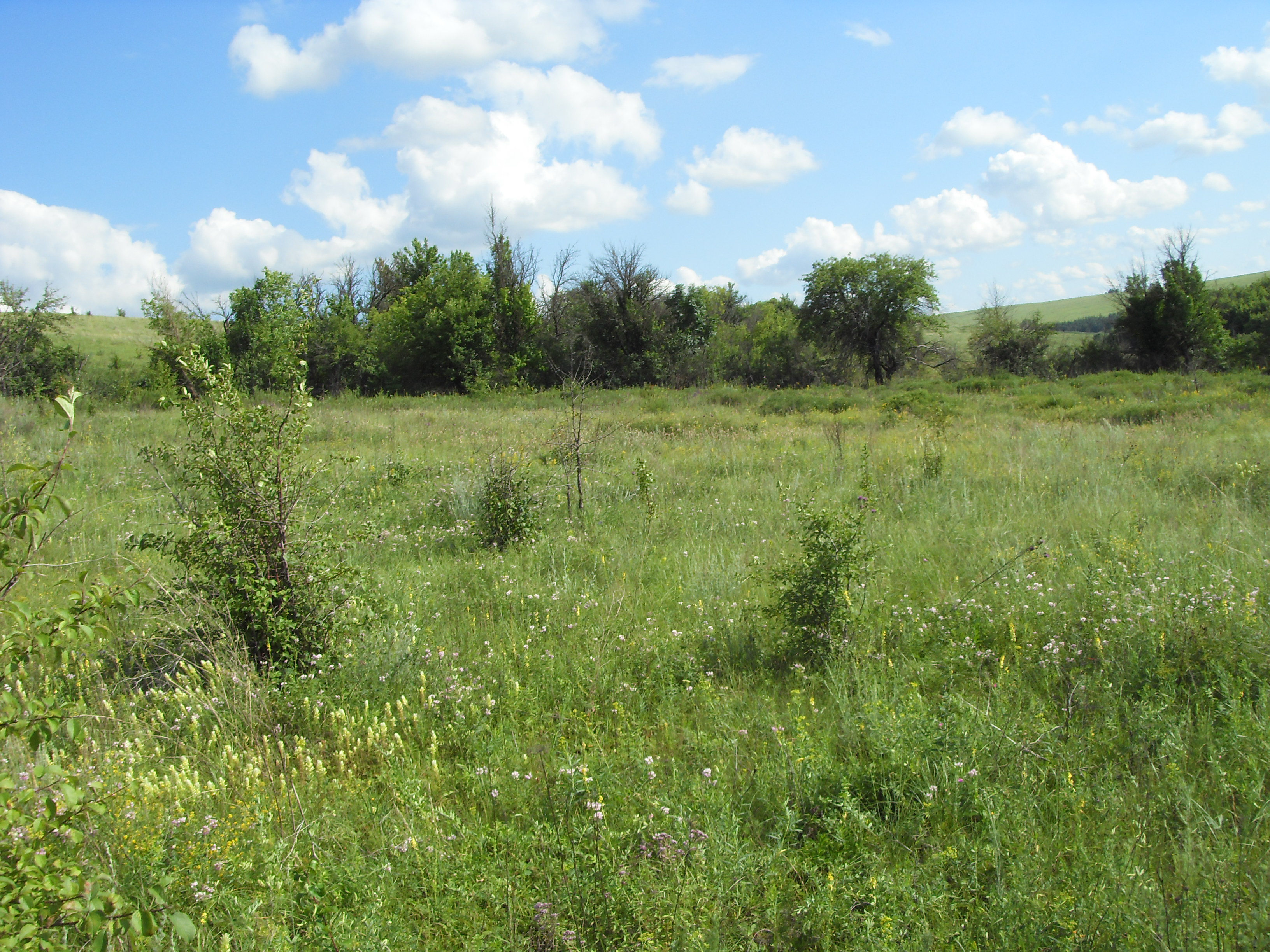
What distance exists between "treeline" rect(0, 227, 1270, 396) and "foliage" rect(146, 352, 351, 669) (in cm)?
2813

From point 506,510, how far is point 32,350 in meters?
41.2

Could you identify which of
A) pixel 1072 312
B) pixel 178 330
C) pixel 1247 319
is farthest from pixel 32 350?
pixel 1072 312

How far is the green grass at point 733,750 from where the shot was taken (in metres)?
2.32

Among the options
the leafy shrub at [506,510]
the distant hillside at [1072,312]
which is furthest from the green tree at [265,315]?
the distant hillside at [1072,312]

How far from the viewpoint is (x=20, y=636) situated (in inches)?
63.2

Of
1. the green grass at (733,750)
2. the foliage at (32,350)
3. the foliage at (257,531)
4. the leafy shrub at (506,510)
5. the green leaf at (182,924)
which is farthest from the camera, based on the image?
the foliage at (32,350)

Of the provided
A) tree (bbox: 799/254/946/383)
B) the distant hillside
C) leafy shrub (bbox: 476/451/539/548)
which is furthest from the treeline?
the distant hillside

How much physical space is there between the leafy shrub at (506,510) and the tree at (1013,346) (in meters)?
36.9

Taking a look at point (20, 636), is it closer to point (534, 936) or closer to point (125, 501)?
point (534, 936)

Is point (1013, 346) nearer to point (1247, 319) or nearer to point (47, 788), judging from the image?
point (1247, 319)

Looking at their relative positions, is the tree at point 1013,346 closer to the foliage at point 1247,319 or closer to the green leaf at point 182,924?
the foliage at point 1247,319

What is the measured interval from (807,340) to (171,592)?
4115cm

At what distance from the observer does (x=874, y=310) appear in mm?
37844

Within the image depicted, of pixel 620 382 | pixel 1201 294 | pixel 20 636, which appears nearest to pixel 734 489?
pixel 20 636
